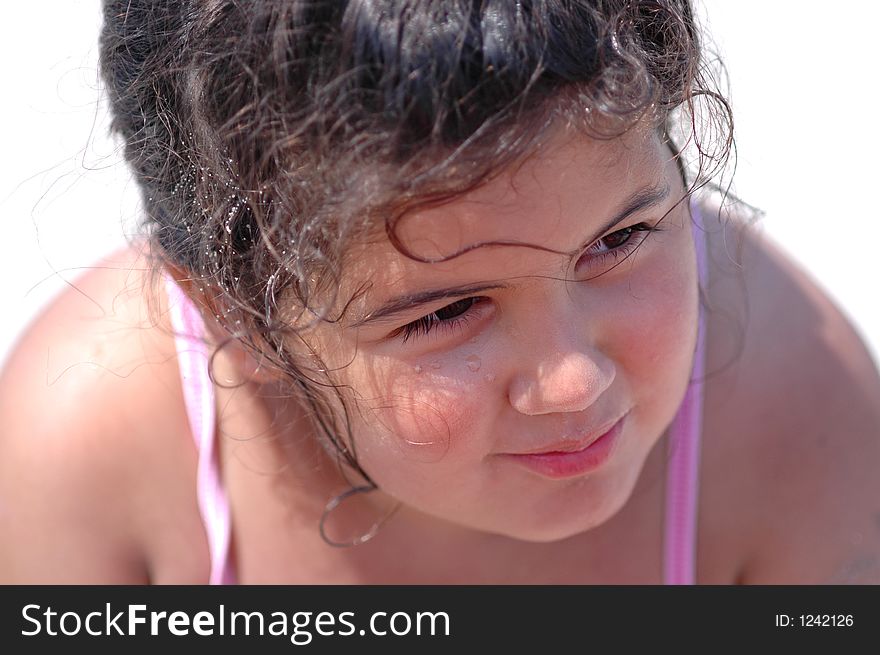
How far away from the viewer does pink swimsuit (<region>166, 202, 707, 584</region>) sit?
113 cm

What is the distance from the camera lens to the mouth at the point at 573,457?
912 millimetres

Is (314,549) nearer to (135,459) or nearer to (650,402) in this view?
(135,459)

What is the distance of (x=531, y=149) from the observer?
0.74 m

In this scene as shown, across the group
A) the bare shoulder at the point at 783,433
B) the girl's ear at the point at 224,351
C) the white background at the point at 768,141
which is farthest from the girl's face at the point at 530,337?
the white background at the point at 768,141

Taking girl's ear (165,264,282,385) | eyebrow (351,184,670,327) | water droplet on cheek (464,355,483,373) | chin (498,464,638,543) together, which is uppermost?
girl's ear (165,264,282,385)

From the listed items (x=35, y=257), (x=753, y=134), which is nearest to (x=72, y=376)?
(x=35, y=257)

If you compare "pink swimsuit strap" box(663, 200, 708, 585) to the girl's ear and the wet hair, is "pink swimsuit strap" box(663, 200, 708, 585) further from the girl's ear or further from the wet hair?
the girl's ear

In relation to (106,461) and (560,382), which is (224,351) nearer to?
(106,461)

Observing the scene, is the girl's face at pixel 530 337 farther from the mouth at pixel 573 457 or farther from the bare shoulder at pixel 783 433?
the bare shoulder at pixel 783 433

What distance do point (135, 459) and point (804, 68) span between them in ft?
5.18

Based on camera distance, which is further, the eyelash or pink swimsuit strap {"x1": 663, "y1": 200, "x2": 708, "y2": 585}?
pink swimsuit strap {"x1": 663, "y1": 200, "x2": 708, "y2": 585}

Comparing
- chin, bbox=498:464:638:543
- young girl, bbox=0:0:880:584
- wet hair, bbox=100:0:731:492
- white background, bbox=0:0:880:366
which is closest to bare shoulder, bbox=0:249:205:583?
young girl, bbox=0:0:880:584

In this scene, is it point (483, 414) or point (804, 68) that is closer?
point (483, 414)

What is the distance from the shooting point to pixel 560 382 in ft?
2.72
